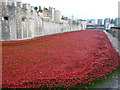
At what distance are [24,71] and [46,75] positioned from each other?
4.25ft

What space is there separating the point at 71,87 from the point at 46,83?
1.10m

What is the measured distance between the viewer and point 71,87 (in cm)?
583

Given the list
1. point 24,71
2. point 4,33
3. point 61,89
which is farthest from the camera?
point 4,33

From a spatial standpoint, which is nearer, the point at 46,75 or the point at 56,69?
the point at 46,75

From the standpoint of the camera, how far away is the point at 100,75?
23.5 ft

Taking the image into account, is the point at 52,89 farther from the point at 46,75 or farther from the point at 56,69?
the point at 56,69

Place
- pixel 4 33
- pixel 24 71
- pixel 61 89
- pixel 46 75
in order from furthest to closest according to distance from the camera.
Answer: pixel 4 33 < pixel 24 71 < pixel 46 75 < pixel 61 89

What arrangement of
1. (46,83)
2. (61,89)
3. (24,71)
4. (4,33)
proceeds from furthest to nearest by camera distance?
(4,33), (24,71), (46,83), (61,89)

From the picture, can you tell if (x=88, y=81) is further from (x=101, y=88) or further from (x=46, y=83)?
(x=46, y=83)

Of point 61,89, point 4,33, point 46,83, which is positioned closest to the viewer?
point 61,89

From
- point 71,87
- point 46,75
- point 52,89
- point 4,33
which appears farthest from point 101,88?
point 4,33

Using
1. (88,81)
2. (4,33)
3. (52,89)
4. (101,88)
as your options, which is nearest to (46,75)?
(52,89)

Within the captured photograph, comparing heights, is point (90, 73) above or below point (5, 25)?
below

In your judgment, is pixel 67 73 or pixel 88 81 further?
pixel 67 73
